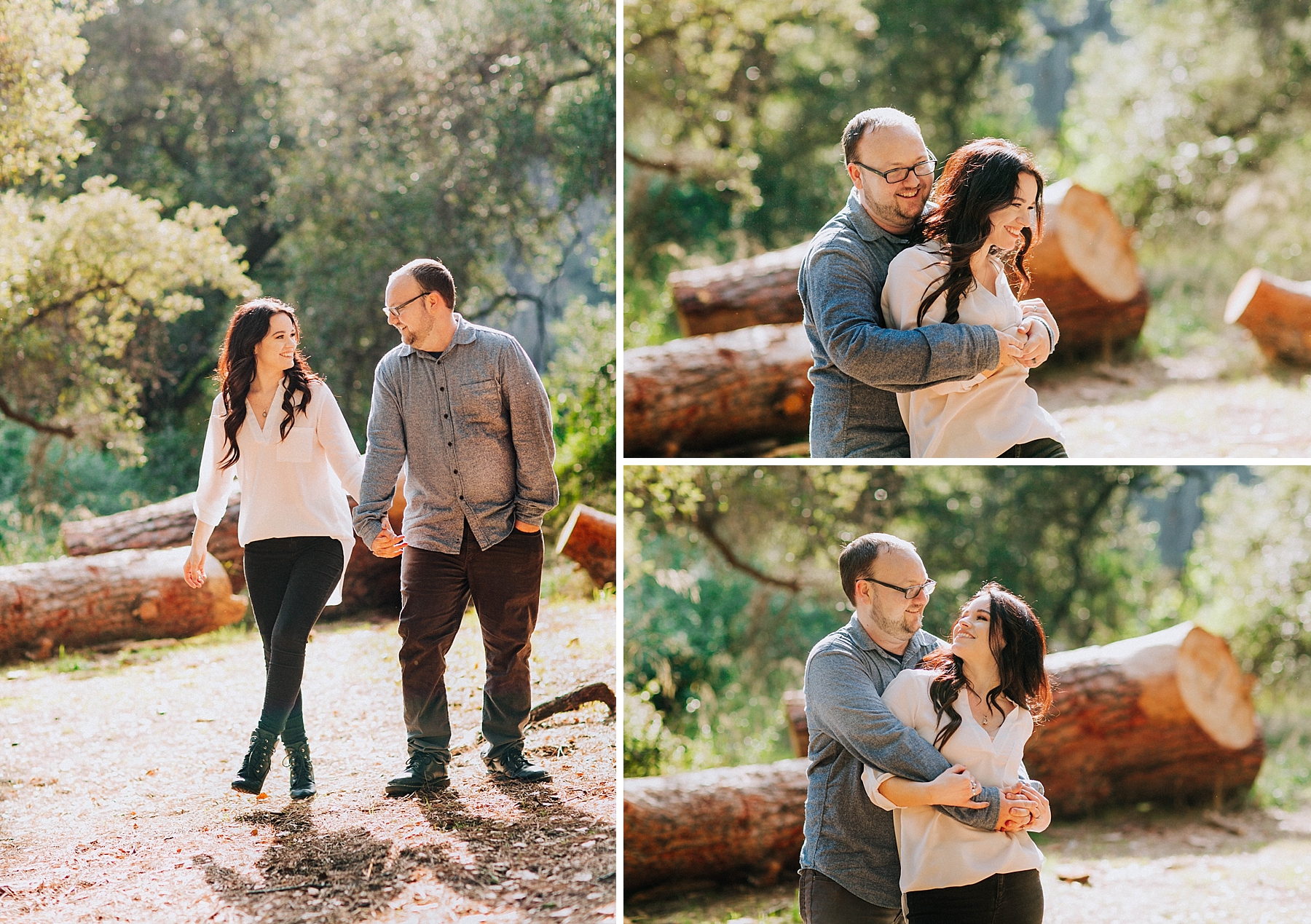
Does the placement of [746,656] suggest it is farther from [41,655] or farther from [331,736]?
[41,655]

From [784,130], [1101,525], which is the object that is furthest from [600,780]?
[784,130]

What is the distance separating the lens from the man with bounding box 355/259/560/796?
2.94m

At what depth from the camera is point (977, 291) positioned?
230 centimetres

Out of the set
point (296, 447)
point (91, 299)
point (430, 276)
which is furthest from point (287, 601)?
point (91, 299)

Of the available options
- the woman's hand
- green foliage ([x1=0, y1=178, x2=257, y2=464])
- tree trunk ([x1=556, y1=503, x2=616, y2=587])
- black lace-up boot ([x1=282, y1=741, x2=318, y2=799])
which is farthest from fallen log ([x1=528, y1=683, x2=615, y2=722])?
green foliage ([x1=0, y1=178, x2=257, y2=464])

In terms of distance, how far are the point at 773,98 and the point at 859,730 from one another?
6.59 m

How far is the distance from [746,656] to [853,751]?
12.5 feet

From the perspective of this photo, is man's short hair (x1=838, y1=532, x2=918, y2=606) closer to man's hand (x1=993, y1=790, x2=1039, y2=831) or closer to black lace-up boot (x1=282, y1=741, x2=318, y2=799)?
man's hand (x1=993, y1=790, x2=1039, y2=831)

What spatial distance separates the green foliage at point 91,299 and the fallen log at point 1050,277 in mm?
2292

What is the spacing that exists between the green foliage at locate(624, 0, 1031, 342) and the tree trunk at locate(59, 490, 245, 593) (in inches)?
145

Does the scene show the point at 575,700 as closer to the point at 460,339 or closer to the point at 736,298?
the point at 460,339

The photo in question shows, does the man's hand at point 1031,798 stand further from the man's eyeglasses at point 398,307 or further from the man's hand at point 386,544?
the man's eyeglasses at point 398,307

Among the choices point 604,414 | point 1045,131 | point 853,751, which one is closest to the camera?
point 853,751

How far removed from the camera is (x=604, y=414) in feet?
16.1
